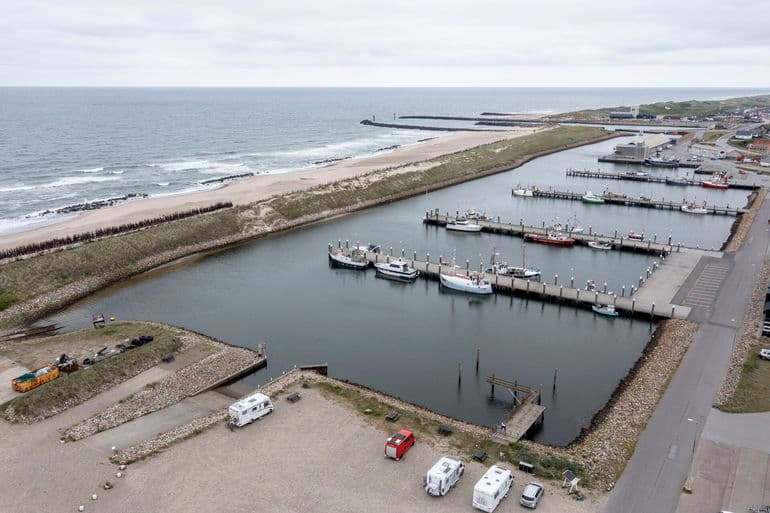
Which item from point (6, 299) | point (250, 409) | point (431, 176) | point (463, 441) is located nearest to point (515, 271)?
point (463, 441)

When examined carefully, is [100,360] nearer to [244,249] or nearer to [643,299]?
[244,249]

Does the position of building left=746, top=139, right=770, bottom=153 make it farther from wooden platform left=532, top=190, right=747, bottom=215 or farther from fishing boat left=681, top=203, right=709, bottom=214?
fishing boat left=681, top=203, right=709, bottom=214

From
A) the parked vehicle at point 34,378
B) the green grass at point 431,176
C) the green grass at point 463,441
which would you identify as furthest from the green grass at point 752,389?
the green grass at point 431,176

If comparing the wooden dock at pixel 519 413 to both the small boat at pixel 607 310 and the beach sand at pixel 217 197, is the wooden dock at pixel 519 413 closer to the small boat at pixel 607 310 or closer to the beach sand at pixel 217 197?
the small boat at pixel 607 310

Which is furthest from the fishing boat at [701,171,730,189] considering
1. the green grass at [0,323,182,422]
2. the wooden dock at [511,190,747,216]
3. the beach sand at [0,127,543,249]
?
the green grass at [0,323,182,422]

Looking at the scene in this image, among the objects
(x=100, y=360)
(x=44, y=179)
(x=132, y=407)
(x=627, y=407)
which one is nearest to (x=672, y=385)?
(x=627, y=407)

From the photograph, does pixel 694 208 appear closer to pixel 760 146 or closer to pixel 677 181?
pixel 677 181
